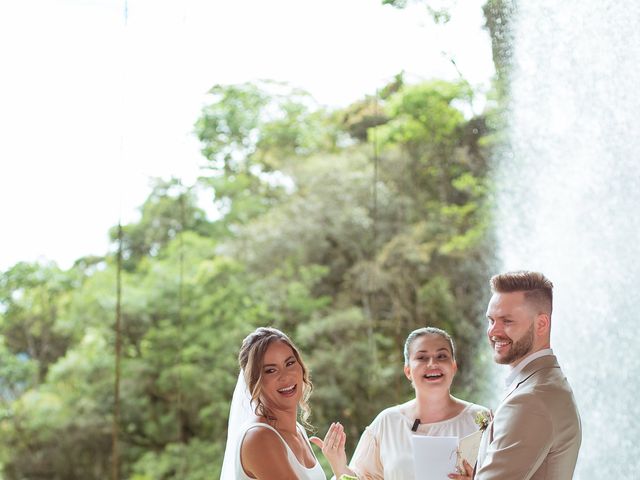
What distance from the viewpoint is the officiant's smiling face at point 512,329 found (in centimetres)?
187

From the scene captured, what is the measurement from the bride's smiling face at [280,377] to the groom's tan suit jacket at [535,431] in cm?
53

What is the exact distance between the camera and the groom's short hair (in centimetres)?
189

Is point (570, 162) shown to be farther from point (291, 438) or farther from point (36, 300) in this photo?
point (36, 300)

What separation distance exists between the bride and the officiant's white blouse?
28 centimetres

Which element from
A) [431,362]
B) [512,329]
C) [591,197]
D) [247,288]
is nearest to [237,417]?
[431,362]

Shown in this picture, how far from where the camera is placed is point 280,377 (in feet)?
7.04

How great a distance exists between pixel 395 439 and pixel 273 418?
51 centimetres

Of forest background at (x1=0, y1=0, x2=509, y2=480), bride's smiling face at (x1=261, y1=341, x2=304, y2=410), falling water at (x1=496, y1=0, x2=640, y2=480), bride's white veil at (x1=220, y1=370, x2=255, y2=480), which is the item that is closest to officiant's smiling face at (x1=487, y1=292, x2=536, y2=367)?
bride's smiling face at (x1=261, y1=341, x2=304, y2=410)

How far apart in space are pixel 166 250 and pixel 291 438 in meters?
7.57

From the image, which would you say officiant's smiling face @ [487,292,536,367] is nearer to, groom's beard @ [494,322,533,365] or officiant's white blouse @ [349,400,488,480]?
groom's beard @ [494,322,533,365]

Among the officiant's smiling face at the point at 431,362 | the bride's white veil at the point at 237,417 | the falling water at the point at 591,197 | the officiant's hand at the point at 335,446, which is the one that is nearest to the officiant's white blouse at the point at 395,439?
the officiant's smiling face at the point at 431,362

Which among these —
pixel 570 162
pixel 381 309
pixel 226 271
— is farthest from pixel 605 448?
pixel 226 271

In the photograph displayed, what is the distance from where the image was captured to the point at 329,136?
384 inches

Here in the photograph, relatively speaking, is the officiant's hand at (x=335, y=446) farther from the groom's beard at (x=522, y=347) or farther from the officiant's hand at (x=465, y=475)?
the groom's beard at (x=522, y=347)
